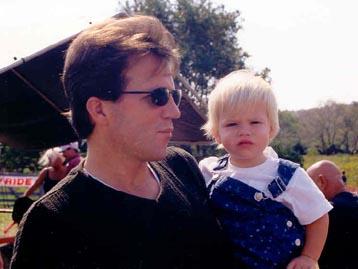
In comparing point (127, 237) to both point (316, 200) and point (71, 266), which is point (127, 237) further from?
point (316, 200)

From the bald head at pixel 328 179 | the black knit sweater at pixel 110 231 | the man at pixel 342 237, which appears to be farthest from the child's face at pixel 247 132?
the bald head at pixel 328 179

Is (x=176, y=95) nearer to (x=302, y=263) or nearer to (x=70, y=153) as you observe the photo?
(x=302, y=263)

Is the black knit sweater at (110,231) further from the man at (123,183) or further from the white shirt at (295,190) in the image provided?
the white shirt at (295,190)

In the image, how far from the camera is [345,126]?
3962 centimetres

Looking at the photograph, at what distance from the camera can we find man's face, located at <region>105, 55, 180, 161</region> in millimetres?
2145

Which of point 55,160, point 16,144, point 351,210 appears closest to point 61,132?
point 55,160

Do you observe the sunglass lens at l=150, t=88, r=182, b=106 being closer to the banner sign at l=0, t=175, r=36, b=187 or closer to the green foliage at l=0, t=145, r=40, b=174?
the banner sign at l=0, t=175, r=36, b=187

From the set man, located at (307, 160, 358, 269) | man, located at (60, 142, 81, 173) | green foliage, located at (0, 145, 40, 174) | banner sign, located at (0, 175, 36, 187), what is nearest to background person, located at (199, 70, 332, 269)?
man, located at (307, 160, 358, 269)

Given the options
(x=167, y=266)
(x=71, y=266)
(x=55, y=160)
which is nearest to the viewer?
(x=71, y=266)

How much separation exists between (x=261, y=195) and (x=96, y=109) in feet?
2.57

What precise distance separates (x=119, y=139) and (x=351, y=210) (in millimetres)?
2893

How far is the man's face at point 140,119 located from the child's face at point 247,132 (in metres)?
0.39

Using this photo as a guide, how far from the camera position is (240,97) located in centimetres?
252

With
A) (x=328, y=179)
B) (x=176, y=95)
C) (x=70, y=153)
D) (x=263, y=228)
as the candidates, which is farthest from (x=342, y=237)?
(x=70, y=153)
